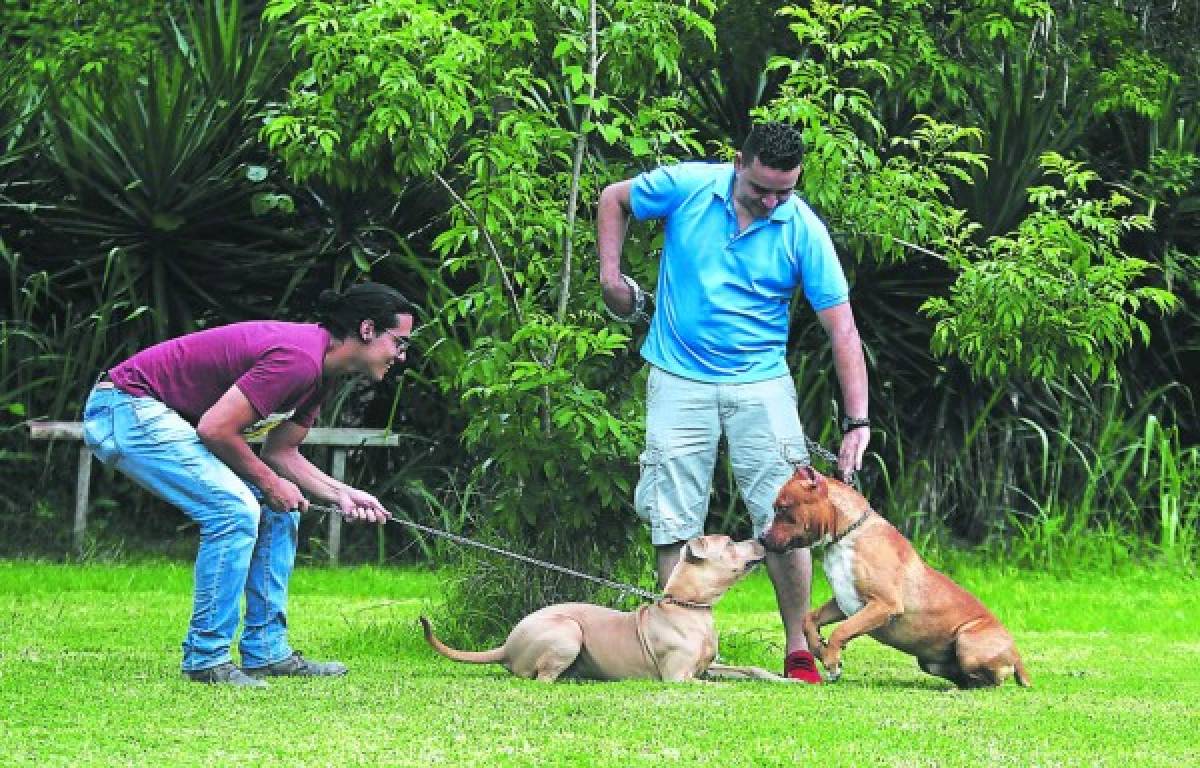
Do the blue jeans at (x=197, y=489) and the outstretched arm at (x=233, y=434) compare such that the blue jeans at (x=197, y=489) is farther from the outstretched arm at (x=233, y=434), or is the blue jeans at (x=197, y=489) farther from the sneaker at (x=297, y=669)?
the sneaker at (x=297, y=669)

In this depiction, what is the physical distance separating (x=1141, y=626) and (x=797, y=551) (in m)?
3.04

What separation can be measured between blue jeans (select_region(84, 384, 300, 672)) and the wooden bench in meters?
4.73

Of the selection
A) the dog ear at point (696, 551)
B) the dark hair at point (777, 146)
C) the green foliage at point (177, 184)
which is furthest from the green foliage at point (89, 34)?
the dog ear at point (696, 551)

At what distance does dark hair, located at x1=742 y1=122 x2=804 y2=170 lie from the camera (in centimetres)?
696

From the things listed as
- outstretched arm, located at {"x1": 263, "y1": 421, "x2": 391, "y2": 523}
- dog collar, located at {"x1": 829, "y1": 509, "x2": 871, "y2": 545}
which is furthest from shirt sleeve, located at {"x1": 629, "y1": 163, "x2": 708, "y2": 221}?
outstretched arm, located at {"x1": 263, "y1": 421, "x2": 391, "y2": 523}

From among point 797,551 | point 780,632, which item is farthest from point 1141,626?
point 797,551

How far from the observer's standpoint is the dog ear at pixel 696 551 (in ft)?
23.2

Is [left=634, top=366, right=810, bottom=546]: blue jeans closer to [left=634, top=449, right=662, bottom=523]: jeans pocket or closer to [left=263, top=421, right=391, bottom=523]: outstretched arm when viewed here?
[left=634, top=449, right=662, bottom=523]: jeans pocket

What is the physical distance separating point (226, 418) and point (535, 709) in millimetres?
1446

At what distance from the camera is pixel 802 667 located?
7344mm

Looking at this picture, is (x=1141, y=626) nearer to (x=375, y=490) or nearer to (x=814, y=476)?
(x=814, y=476)

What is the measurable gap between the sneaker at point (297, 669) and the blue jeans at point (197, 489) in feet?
1.15

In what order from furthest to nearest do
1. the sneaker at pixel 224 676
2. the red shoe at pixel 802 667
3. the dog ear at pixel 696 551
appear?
the red shoe at pixel 802 667 → the dog ear at pixel 696 551 → the sneaker at pixel 224 676

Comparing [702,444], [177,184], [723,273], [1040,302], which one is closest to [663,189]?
[723,273]
